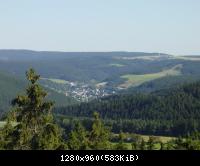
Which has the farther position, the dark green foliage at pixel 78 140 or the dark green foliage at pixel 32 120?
the dark green foliage at pixel 78 140

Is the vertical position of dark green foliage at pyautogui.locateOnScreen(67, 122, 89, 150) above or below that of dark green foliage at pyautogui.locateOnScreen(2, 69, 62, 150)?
below

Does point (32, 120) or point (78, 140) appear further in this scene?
point (78, 140)

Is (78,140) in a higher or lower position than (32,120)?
lower

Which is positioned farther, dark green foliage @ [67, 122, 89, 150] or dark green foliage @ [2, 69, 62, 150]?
dark green foliage @ [67, 122, 89, 150]

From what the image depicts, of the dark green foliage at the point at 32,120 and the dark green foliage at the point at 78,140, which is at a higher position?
the dark green foliage at the point at 32,120
